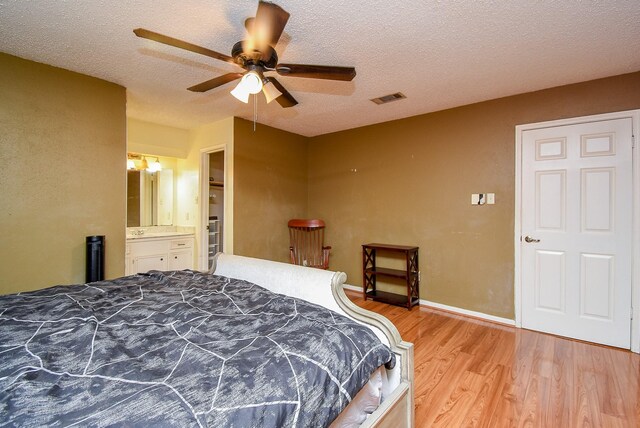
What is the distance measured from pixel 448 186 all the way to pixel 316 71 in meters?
2.38

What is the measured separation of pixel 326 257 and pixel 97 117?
10.1ft

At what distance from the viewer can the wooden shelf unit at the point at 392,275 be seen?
11.8 feet

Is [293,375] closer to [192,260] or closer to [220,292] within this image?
[220,292]

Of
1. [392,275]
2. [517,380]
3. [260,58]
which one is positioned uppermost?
[260,58]

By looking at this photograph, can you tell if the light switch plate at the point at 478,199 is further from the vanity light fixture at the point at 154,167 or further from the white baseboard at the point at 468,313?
the vanity light fixture at the point at 154,167

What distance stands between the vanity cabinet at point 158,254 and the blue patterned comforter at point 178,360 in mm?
2197

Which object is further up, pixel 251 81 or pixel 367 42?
pixel 367 42

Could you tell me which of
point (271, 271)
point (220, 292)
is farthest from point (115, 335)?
point (271, 271)

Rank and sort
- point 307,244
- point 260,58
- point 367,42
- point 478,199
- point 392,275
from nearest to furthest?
point 260,58, point 367,42, point 478,199, point 392,275, point 307,244

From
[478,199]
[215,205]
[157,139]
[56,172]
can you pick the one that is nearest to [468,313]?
[478,199]

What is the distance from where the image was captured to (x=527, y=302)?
3037 millimetres

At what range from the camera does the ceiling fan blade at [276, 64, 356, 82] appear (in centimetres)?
183

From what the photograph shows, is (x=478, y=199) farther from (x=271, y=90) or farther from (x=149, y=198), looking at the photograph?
(x=149, y=198)

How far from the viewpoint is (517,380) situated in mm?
2098
